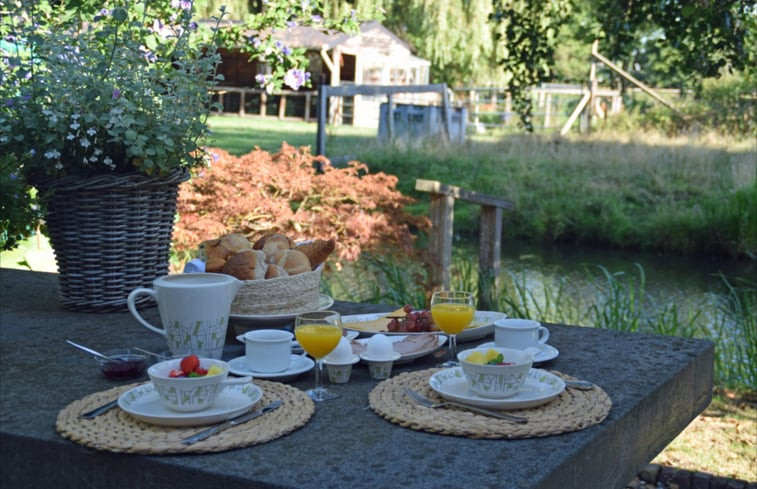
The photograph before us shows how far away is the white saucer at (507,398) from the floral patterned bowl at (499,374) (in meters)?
0.02

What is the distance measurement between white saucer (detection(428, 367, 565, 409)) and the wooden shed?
24.1m

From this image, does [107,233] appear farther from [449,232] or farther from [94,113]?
[449,232]

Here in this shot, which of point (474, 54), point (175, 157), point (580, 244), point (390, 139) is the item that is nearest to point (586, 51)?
point (474, 54)

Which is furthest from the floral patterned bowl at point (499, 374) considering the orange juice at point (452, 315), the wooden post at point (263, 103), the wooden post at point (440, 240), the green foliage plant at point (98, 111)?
the wooden post at point (263, 103)

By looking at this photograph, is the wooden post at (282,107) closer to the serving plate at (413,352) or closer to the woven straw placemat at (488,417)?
the serving plate at (413,352)

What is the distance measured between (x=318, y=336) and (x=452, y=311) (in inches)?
13.6

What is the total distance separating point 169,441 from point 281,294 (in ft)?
2.26

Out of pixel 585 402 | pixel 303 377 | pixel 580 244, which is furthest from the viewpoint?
pixel 580 244

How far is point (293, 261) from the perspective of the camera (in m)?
2.19

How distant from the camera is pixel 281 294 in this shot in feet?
6.95

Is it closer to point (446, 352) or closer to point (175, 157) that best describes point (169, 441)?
Result: point (446, 352)

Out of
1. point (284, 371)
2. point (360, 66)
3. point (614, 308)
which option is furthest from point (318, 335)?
point (360, 66)

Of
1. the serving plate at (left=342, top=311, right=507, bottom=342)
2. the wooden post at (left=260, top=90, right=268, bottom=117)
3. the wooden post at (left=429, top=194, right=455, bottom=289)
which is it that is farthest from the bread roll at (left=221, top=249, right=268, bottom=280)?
the wooden post at (left=260, top=90, right=268, bottom=117)

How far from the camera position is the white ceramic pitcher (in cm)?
190
